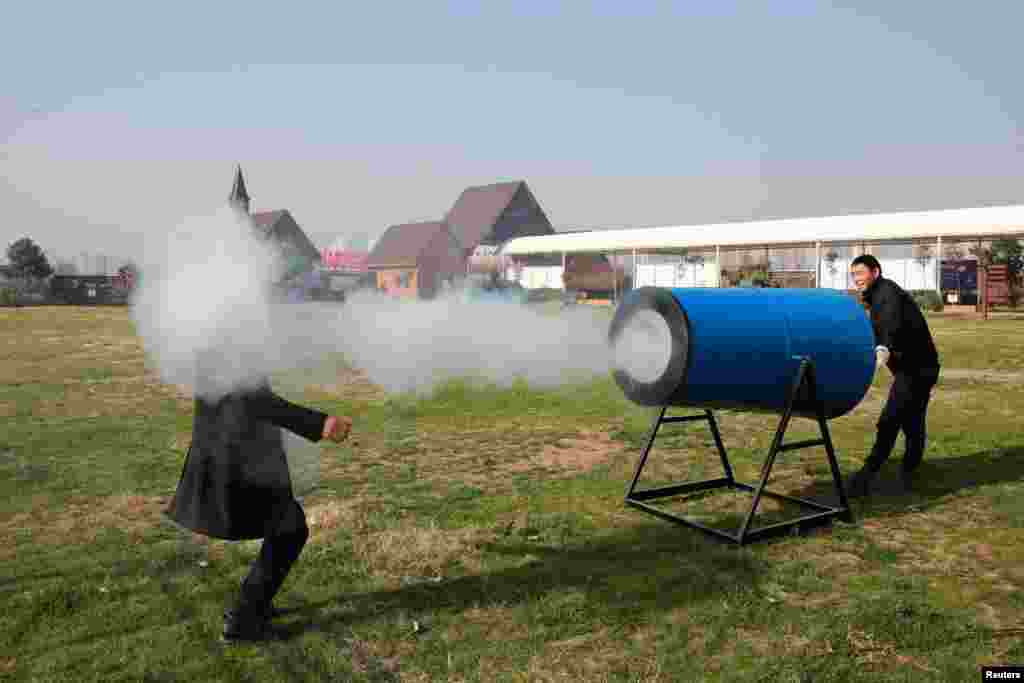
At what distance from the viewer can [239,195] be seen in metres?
5.36

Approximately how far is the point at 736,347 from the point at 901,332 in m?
2.27

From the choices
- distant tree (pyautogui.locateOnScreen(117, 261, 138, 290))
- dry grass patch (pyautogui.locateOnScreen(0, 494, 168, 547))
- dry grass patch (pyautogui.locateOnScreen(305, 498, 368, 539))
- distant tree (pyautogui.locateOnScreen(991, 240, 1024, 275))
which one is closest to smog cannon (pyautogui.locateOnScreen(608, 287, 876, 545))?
dry grass patch (pyautogui.locateOnScreen(305, 498, 368, 539))

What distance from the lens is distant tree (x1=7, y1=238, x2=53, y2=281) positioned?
53.1 metres

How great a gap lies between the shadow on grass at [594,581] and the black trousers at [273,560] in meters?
0.29

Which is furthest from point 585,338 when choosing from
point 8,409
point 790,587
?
point 8,409

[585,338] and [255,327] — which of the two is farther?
[585,338]

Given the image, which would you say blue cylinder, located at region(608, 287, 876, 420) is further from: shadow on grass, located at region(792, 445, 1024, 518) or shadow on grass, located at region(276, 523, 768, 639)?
shadow on grass, located at region(276, 523, 768, 639)

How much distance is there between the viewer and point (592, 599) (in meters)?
4.85

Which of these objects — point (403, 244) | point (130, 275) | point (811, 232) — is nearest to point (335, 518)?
point (130, 275)

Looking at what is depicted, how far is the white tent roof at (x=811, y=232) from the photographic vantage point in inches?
1389

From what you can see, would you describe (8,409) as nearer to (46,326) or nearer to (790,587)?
(790,587)

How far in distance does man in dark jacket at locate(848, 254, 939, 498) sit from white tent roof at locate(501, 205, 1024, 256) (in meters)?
32.6

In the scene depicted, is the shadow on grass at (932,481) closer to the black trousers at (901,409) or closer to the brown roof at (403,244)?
the black trousers at (901,409)

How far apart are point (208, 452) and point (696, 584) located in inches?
131
